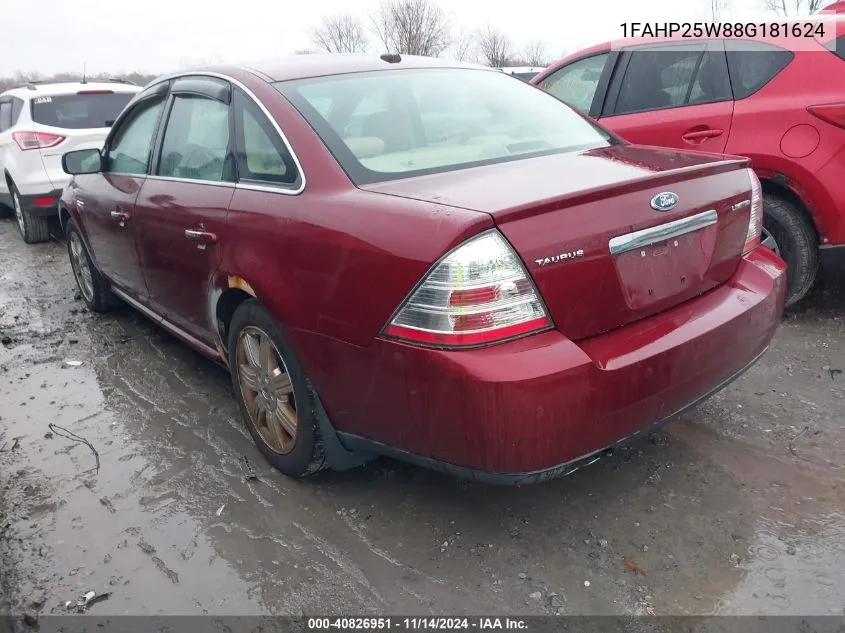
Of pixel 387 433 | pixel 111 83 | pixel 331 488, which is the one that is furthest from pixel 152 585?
pixel 111 83

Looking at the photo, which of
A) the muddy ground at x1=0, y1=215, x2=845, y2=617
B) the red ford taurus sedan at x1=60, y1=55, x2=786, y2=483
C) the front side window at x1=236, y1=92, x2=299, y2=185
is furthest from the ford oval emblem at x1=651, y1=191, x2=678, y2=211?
the front side window at x1=236, y1=92, x2=299, y2=185

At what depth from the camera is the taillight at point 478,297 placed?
1.88 meters

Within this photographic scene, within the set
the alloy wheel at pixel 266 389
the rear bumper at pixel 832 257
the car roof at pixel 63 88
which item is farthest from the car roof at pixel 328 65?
the car roof at pixel 63 88

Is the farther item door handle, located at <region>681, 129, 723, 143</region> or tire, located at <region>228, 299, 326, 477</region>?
door handle, located at <region>681, 129, 723, 143</region>

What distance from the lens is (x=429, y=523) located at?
2.48 m

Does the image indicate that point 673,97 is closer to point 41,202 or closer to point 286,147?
point 286,147

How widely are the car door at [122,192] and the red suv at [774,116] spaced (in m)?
3.02

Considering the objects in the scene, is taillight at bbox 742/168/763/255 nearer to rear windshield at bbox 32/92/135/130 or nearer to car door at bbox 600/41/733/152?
car door at bbox 600/41/733/152

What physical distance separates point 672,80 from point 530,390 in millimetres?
3418

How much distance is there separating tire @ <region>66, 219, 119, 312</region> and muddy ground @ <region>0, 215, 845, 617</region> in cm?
150

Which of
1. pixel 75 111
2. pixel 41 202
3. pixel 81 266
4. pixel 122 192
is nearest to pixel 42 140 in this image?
pixel 75 111

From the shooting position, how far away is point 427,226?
1938 mm

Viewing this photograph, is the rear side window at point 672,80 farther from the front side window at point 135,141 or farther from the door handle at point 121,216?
the door handle at point 121,216

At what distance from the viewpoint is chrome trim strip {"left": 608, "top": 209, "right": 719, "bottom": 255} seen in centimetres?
204
